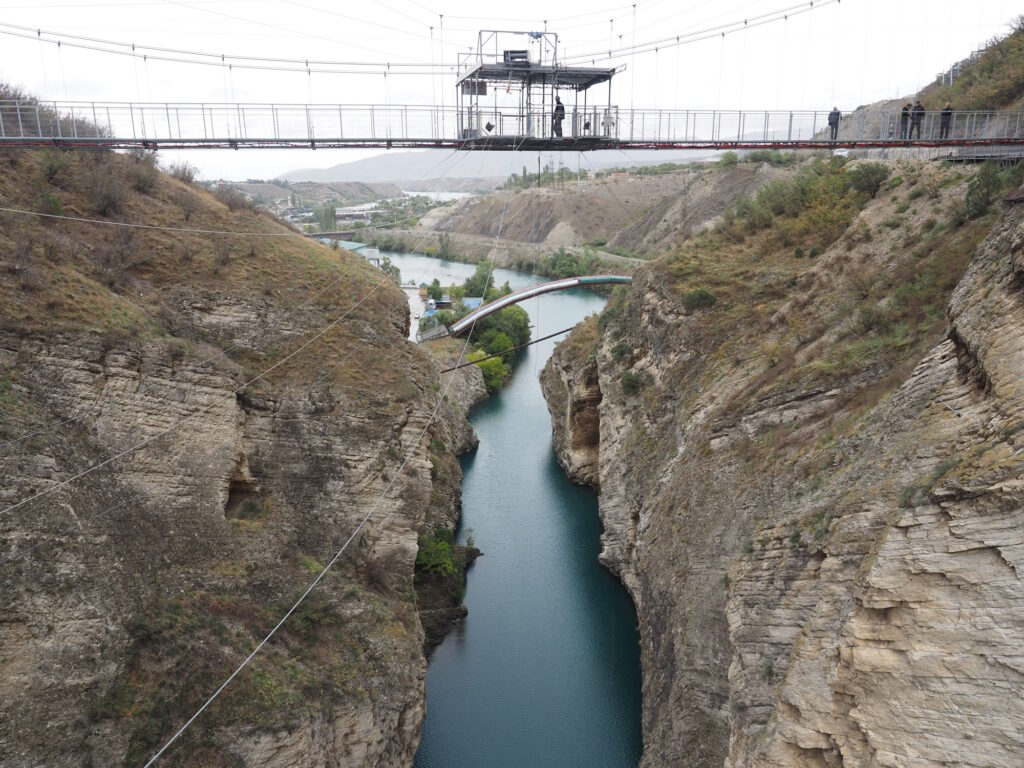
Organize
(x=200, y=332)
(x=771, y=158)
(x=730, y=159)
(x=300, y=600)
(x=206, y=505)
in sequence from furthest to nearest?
(x=730, y=159) → (x=771, y=158) → (x=200, y=332) → (x=206, y=505) → (x=300, y=600)

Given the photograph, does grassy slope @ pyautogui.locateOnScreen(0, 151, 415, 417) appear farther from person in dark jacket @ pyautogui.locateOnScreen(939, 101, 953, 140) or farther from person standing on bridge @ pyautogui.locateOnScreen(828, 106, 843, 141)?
person in dark jacket @ pyautogui.locateOnScreen(939, 101, 953, 140)

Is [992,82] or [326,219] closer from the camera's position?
[992,82]

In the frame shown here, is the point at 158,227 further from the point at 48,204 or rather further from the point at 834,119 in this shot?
the point at 834,119

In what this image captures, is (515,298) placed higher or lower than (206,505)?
lower

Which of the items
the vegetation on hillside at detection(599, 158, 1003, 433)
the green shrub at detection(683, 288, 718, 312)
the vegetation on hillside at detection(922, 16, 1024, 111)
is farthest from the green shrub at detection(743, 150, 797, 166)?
the green shrub at detection(683, 288, 718, 312)

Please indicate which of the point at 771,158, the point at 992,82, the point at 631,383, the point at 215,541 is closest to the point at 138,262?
the point at 215,541

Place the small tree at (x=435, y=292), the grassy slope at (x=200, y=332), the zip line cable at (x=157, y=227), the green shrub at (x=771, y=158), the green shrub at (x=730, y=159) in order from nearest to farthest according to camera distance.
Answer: the grassy slope at (x=200, y=332)
the zip line cable at (x=157, y=227)
the small tree at (x=435, y=292)
the green shrub at (x=771, y=158)
the green shrub at (x=730, y=159)

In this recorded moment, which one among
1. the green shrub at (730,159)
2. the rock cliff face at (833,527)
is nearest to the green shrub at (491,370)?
the rock cliff face at (833,527)

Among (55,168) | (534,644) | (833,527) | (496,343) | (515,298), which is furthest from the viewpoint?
(496,343)

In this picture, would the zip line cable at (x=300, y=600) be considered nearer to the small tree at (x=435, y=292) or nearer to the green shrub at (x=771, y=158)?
the small tree at (x=435, y=292)
